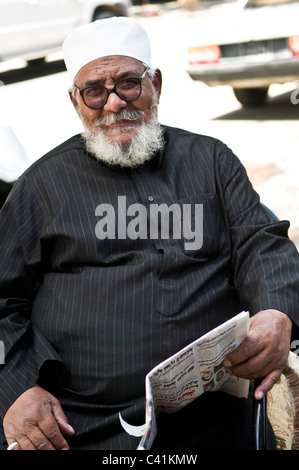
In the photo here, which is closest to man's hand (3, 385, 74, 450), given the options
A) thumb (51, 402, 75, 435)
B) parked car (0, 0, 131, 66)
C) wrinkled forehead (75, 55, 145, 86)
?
thumb (51, 402, 75, 435)

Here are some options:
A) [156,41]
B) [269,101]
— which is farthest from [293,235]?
[156,41]

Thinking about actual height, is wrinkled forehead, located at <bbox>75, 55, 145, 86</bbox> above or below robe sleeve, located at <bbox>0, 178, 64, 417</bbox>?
above

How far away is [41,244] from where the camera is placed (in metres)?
2.06

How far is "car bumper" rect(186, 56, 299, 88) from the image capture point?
684cm

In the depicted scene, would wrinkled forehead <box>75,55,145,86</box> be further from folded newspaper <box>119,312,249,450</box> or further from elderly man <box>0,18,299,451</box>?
folded newspaper <box>119,312,249,450</box>

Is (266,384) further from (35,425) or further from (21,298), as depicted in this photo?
(21,298)

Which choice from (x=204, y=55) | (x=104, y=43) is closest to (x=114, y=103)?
(x=104, y=43)

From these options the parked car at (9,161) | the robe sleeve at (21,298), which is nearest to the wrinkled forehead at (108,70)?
the robe sleeve at (21,298)

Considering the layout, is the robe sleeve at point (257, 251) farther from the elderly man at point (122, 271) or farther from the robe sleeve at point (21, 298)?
the robe sleeve at point (21, 298)

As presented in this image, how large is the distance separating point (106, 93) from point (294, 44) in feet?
16.8

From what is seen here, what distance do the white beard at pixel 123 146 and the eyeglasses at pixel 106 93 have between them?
2.0 inches

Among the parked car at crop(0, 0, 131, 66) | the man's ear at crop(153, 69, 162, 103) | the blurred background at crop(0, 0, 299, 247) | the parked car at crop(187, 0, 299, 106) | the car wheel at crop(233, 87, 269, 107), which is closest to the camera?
the man's ear at crop(153, 69, 162, 103)

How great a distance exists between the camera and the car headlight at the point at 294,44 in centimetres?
668

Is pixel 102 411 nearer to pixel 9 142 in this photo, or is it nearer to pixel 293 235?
pixel 9 142
